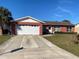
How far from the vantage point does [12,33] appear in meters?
40.4

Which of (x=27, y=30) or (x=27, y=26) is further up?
(x=27, y=26)

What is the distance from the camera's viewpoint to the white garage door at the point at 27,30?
134 feet

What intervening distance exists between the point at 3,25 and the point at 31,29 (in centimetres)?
675

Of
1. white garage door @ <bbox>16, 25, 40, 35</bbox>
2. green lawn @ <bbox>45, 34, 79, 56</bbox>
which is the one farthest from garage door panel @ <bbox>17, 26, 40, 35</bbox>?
green lawn @ <bbox>45, 34, 79, 56</bbox>

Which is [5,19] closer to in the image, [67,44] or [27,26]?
[27,26]

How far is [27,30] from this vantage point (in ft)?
135

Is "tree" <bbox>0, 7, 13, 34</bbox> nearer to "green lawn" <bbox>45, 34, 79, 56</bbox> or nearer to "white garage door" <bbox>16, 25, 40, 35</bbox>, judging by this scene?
"white garage door" <bbox>16, 25, 40, 35</bbox>

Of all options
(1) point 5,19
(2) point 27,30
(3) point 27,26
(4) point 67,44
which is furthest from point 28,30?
(4) point 67,44

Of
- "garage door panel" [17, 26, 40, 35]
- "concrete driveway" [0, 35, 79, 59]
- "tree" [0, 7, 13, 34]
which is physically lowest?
"concrete driveway" [0, 35, 79, 59]

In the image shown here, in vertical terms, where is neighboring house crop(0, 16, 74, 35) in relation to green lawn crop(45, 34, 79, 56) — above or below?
above

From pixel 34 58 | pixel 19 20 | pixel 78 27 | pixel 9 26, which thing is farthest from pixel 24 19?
pixel 34 58

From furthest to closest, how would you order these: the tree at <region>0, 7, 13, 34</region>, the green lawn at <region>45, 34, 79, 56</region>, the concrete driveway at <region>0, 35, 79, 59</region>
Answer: the tree at <region>0, 7, 13, 34</region> < the green lawn at <region>45, 34, 79, 56</region> < the concrete driveway at <region>0, 35, 79, 59</region>

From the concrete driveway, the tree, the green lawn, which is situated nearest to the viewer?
the concrete driveway

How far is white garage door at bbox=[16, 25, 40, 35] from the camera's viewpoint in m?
40.8
